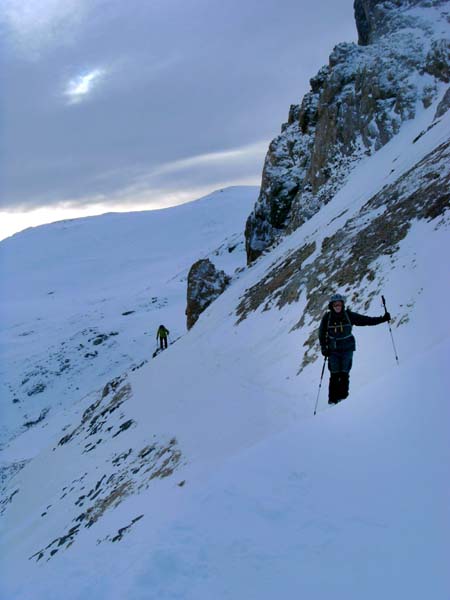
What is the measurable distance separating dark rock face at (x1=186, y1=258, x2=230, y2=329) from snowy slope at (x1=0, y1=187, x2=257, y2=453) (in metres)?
8.50

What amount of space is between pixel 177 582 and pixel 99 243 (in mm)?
119872

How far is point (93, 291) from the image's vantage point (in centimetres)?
8206

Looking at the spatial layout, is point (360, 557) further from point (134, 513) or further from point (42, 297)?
point (42, 297)

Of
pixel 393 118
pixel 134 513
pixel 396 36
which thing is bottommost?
pixel 134 513

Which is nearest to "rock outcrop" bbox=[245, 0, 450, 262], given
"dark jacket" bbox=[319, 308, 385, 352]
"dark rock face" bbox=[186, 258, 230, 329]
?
"dark rock face" bbox=[186, 258, 230, 329]

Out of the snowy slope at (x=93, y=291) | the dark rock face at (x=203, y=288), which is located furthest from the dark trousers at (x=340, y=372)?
the snowy slope at (x=93, y=291)

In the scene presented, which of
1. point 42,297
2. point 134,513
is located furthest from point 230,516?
point 42,297

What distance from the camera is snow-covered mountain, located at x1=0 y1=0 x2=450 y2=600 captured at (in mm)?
5219

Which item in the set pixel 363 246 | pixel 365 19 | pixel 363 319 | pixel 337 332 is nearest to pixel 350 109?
pixel 365 19

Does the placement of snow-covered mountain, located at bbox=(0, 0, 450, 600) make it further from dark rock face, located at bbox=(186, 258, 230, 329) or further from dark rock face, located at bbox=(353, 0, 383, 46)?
dark rock face, located at bbox=(353, 0, 383, 46)

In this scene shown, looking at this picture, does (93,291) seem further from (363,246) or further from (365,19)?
(363,246)

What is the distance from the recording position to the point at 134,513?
9219 mm

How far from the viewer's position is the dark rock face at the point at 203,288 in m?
33.4

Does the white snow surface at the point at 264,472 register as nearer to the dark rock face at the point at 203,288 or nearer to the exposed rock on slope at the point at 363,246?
the exposed rock on slope at the point at 363,246
